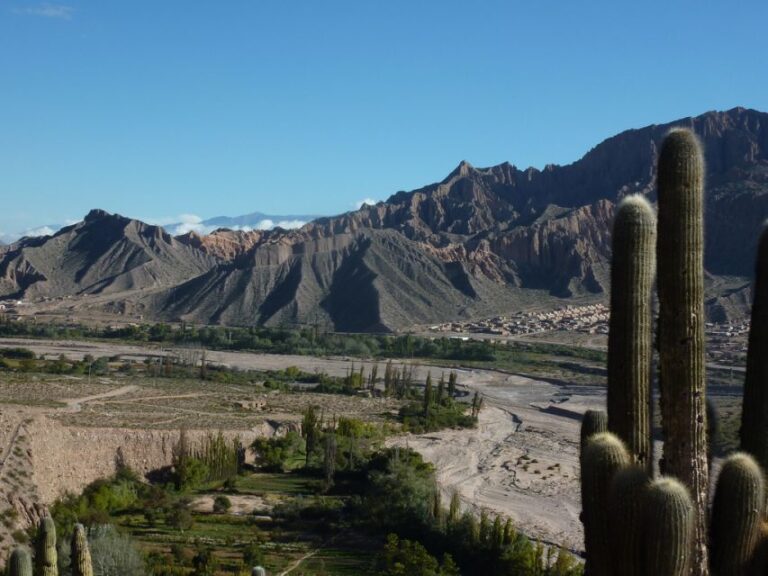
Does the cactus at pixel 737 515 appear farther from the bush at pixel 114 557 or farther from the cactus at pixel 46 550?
the bush at pixel 114 557

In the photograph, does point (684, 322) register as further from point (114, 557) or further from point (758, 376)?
point (114, 557)

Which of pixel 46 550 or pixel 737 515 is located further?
pixel 46 550

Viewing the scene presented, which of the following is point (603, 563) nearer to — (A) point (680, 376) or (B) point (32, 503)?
(A) point (680, 376)

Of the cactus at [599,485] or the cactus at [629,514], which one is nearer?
the cactus at [629,514]

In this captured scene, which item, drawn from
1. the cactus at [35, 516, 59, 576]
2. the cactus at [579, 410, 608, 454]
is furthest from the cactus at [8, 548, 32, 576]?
the cactus at [579, 410, 608, 454]

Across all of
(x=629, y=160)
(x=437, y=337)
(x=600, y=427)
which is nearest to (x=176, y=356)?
(x=437, y=337)

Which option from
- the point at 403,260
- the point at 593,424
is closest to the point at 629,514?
the point at 593,424

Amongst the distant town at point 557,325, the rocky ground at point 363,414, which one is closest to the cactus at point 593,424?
the rocky ground at point 363,414
